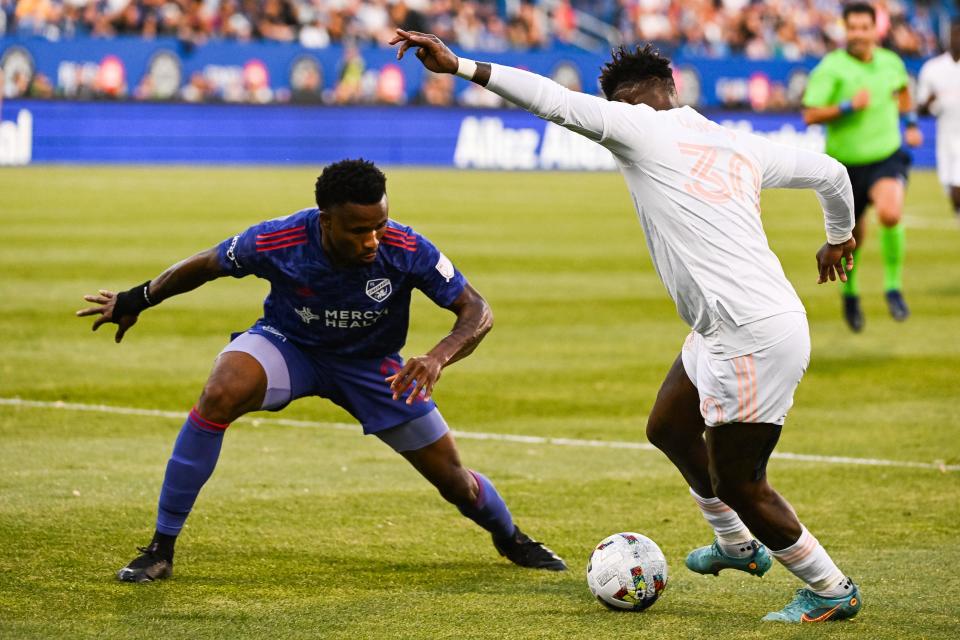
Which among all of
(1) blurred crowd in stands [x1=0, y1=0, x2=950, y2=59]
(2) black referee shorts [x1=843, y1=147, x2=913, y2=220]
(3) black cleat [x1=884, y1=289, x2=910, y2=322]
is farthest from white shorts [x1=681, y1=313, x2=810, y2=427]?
(1) blurred crowd in stands [x1=0, y1=0, x2=950, y2=59]

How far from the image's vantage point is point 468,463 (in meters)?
8.48

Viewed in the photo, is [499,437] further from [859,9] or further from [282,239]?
[859,9]

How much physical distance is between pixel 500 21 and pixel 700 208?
3501 cm

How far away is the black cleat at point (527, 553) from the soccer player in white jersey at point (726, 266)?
112 centimetres

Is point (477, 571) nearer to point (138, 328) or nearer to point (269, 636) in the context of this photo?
point (269, 636)

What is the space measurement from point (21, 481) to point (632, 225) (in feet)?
53.0

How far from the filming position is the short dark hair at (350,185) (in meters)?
5.62

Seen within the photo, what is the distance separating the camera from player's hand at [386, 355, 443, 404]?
5.42 m

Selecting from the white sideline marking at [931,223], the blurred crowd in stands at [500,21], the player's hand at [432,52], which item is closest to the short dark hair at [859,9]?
the player's hand at [432,52]

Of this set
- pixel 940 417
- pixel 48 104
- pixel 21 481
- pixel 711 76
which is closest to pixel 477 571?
pixel 21 481

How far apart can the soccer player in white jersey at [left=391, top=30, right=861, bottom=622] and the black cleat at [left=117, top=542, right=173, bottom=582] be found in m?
2.20

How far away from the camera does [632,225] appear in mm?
22906

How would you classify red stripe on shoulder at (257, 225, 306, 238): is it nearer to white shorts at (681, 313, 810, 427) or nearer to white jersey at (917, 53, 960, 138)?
white shorts at (681, 313, 810, 427)

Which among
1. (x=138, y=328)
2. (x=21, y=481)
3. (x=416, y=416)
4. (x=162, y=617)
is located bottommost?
(x=138, y=328)
